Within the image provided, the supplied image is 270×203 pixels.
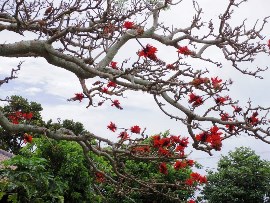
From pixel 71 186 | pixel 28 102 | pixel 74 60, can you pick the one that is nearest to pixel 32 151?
pixel 71 186

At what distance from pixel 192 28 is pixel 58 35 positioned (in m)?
2.96

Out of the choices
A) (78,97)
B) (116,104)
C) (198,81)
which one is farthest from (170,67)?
(78,97)

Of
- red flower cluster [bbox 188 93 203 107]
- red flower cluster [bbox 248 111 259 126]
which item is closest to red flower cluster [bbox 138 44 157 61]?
red flower cluster [bbox 188 93 203 107]

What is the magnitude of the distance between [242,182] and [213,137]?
11896 millimetres

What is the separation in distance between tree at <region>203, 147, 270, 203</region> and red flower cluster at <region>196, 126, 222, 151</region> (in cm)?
1135

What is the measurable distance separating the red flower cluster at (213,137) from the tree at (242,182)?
1135 centimetres

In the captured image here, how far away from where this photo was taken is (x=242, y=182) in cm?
1684

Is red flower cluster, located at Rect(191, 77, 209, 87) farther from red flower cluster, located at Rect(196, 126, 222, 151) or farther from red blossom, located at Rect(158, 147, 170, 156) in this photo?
red blossom, located at Rect(158, 147, 170, 156)

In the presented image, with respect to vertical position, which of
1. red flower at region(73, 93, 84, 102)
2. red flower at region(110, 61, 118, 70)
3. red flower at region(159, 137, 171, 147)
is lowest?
red flower at region(159, 137, 171, 147)

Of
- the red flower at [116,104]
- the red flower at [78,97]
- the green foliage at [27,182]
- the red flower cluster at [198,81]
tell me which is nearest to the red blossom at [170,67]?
the red flower cluster at [198,81]

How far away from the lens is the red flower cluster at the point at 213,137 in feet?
18.3

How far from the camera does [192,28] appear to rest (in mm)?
7488

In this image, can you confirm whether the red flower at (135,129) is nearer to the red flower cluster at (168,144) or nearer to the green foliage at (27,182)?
the red flower cluster at (168,144)

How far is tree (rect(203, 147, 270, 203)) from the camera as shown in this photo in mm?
16594
